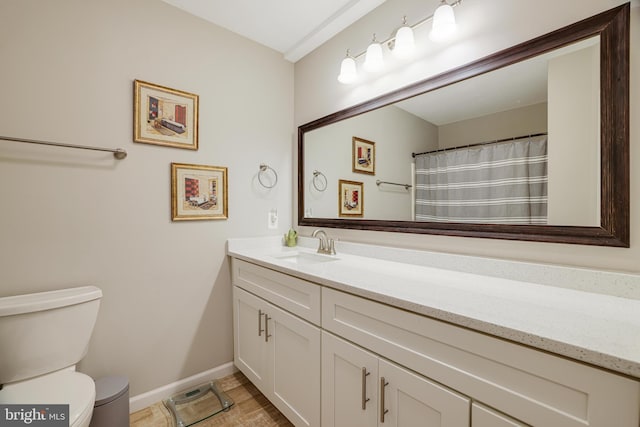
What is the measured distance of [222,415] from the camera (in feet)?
5.25

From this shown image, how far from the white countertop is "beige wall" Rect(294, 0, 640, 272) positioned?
6 centimetres

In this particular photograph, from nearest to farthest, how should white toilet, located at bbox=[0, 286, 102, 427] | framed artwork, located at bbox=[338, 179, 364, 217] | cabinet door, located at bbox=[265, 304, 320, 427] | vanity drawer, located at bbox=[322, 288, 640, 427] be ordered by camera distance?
vanity drawer, located at bbox=[322, 288, 640, 427]
white toilet, located at bbox=[0, 286, 102, 427]
cabinet door, located at bbox=[265, 304, 320, 427]
framed artwork, located at bbox=[338, 179, 364, 217]

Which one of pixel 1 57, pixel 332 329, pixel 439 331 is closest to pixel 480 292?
pixel 439 331

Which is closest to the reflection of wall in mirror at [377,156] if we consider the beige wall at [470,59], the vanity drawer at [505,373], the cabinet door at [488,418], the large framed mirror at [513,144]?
the large framed mirror at [513,144]

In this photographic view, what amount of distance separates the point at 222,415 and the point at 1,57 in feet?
6.90

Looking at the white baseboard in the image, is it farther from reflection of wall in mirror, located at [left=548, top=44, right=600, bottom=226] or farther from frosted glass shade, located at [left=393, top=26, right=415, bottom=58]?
frosted glass shade, located at [left=393, top=26, right=415, bottom=58]

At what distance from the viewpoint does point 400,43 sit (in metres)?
1.50

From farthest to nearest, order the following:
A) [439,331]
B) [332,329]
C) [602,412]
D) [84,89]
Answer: [84,89]
[332,329]
[439,331]
[602,412]

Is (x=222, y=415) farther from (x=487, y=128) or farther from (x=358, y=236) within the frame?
(x=487, y=128)

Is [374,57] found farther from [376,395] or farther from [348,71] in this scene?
[376,395]

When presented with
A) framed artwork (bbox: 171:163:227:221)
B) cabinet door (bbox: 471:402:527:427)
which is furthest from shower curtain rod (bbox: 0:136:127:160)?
cabinet door (bbox: 471:402:527:427)

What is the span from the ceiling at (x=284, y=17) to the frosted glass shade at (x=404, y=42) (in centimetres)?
36

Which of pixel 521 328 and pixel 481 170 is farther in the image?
pixel 481 170

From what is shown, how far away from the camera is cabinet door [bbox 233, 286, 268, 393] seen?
1.64 metres
